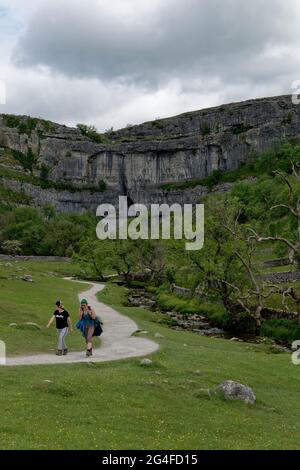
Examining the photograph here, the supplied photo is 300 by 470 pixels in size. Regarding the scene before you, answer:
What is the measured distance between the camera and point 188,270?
57.2 metres

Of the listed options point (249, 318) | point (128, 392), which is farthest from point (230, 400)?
point (249, 318)

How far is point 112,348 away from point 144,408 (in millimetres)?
12500

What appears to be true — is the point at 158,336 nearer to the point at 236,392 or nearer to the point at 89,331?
the point at 89,331

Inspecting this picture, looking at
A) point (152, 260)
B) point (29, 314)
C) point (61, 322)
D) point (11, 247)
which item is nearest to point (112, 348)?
point (61, 322)

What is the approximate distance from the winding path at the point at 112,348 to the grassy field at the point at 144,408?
136cm

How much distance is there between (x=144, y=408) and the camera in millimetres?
17297

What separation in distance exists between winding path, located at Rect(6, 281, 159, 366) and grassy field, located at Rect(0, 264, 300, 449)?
4.47 feet

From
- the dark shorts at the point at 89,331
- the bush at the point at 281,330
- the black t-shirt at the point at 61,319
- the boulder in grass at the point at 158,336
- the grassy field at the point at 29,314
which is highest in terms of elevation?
the black t-shirt at the point at 61,319

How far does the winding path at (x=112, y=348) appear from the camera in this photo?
79.5 ft

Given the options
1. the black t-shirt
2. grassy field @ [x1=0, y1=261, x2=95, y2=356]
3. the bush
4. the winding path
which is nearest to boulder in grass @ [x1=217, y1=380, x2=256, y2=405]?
the winding path

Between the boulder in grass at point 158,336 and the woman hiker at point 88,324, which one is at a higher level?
the woman hiker at point 88,324

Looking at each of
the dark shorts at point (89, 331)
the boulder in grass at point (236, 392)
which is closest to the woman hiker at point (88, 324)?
the dark shorts at point (89, 331)

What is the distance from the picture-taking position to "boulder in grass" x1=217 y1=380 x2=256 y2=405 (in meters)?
19.8

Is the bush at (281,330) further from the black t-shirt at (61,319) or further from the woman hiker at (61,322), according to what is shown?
the black t-shirt at (61,319)
